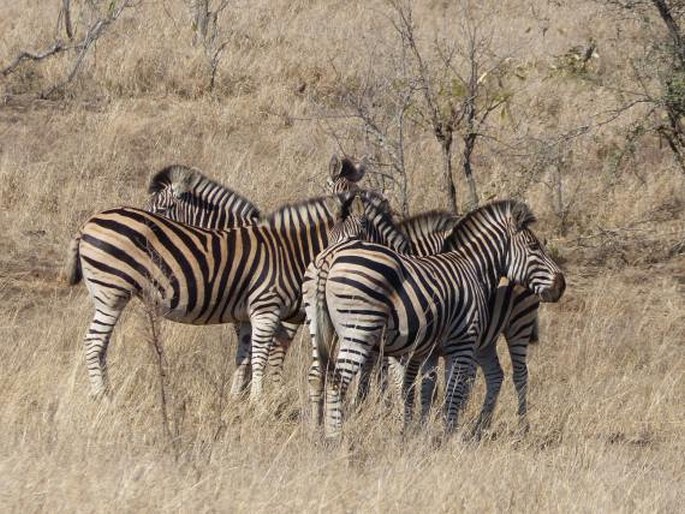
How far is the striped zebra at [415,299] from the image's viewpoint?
7285 mm

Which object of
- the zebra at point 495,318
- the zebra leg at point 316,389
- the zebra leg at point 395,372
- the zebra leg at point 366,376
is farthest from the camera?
the zebra at point 495,318

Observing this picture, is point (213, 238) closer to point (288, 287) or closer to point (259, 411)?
point (288, 287)

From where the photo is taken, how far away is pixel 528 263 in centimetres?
855

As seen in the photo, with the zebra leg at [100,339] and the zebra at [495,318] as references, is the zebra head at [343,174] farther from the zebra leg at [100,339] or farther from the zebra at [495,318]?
the zebra leg at [100,339]

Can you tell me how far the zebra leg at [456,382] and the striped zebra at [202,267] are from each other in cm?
122

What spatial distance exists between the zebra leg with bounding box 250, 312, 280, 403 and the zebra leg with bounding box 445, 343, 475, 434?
118 centimetres

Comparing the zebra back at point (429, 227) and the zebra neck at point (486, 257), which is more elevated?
the zebra back at point (429, 227)

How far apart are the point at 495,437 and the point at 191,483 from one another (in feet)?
10.2

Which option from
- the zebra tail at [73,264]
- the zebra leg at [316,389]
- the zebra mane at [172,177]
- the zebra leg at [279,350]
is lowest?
the zebra leg at [316,389]

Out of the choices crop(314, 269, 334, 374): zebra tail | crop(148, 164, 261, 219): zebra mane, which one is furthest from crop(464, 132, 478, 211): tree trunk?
crop(314, 269, 334, 374): zebra tail

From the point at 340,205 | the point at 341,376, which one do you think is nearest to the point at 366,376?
the point at 341,376

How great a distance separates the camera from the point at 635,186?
13.8m

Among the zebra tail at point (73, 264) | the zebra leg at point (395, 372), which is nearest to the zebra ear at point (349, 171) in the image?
the zebra leg at point (395, 372)

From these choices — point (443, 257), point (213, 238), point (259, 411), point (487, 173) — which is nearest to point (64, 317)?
point (213, 238)
